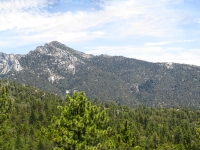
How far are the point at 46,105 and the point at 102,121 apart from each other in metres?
175

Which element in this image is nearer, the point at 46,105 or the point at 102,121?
the point at 102,121

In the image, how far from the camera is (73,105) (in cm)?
2952

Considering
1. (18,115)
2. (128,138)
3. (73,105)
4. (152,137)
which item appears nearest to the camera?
(73,105)

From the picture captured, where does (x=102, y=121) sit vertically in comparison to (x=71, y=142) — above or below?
above

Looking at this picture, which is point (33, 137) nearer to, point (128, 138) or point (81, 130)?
point (128, 138)

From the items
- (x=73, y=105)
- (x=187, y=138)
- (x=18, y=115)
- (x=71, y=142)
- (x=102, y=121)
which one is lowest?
(x=187, y=138)

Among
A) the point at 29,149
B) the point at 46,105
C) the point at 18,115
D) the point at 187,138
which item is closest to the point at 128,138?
the point at 29,149

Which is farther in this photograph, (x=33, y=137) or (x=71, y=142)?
(x=33, y=137)

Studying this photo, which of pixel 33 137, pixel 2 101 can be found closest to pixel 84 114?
pixel 2 101

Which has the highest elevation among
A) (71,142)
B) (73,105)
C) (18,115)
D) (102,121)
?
(73,105)

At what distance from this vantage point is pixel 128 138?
9481cm

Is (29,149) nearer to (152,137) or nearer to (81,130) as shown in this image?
(152,137)

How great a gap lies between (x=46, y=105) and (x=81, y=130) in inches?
6962

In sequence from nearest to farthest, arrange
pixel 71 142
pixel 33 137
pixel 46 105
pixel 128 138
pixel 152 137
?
pixel 71 142
pixel 128 138
pixel 33 137
pixel 152 137
pixel 46 105
